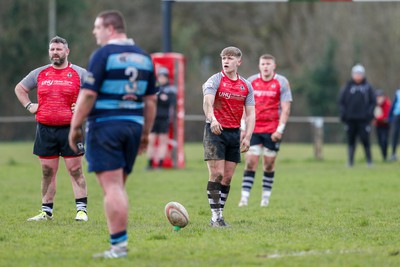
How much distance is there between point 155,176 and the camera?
2011 cm

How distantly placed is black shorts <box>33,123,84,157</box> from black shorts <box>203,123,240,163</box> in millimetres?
1586

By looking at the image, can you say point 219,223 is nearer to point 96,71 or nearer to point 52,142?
point 52,142

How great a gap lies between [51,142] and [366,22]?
124ft

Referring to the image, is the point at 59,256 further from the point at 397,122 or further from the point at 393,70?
the point at 393,70

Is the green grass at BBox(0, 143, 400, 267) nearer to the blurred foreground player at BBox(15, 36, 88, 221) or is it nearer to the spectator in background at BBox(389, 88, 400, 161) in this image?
the blurred foreground player at BBox(15, 36, 88, 221)

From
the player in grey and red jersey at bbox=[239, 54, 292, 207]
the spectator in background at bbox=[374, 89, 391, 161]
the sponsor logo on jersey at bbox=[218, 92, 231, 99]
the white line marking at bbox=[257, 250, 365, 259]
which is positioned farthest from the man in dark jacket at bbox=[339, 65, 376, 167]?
the white line marking at bbox=[257, 250, 365, 259]

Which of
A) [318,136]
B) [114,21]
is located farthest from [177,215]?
[318,136]

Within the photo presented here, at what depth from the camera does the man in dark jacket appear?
73.0 ft

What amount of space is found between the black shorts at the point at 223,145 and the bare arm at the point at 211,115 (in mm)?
280

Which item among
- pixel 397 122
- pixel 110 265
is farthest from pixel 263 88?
pixel 397 122

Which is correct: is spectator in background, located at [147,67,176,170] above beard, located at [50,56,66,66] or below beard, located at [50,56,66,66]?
below

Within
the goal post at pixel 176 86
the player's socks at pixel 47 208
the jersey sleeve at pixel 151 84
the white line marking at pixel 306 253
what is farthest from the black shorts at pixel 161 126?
the jersey sleeve at pixel 151 84

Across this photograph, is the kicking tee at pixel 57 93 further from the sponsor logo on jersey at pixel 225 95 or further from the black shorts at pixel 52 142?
the sponsor logo on jersey at pixel 225 95

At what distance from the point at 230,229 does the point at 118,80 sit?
3.02 m
